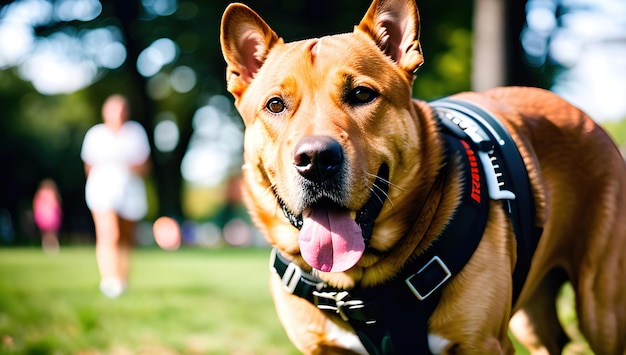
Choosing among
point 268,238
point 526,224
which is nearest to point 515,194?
point 526,224

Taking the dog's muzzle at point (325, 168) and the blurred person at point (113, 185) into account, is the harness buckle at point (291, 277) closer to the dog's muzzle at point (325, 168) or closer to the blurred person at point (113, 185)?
the dog's muzzle at point (325, 168)

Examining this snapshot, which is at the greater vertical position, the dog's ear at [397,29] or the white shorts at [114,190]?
the dog's ear at [397,29]

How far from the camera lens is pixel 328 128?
255 cm

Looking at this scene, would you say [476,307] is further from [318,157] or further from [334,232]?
[318,157]

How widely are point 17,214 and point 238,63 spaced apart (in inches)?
1446

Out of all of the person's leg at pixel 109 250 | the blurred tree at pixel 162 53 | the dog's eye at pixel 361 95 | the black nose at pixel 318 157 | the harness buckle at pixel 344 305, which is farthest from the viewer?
the blurred tree at pixel 162 53

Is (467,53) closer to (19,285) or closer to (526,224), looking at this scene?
(19,285)

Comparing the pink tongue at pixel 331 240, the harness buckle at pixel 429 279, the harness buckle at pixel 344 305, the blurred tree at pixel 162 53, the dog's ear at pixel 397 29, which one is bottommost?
the blurred tree at pixel 162 53

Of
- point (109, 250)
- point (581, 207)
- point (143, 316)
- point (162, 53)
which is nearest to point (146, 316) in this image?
point (143, 316)

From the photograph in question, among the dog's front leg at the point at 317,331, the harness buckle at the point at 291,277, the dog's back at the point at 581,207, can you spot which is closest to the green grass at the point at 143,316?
the dog's front leg at the point at 317,331

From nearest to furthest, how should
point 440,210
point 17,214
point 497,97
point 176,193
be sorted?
point 440,210, point 497,97, point 176,193, point 17,214

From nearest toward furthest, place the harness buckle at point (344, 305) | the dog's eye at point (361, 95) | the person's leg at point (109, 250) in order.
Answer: the harness buckle at point (344, 305)
the dog's eye at point (361, 95)
the person's leg at point (109, 250)

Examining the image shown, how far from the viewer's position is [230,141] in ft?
110

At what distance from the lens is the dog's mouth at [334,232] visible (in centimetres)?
256
